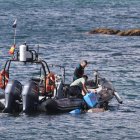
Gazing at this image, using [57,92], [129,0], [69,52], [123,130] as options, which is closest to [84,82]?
[57,92]

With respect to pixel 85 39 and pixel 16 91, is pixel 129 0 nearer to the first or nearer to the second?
pixel 85 39

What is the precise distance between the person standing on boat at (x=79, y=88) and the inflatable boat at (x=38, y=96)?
30 centimetres

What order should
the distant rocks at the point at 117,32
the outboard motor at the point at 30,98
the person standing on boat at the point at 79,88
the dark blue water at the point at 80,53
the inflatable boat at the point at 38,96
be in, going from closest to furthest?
1. the dark blue water at the point at 80,53
2. the outboard motor at the point at 30,98
3. the inflatable boat at the point at 38,96
4. the person standing on boat at the point at 79,88
5. the distant rocks at the point at 117,32

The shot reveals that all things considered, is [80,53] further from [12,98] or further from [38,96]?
[12,98]

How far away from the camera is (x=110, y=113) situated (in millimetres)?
46531

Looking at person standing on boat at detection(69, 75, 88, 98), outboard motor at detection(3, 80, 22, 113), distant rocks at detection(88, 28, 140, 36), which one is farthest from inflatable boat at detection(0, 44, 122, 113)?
distant rocks at detection(88, 28, 140, 36)

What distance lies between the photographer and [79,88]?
47094 millimetres

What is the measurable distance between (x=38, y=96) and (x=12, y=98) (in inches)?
47.8

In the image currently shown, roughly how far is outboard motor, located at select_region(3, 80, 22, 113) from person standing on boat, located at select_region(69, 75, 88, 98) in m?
2.79

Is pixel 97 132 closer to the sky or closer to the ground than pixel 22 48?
closer to the ground

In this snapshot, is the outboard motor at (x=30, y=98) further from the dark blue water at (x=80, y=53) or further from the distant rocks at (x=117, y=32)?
the distant rocks at (x=117, y=32)

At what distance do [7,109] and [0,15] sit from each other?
3066 inches

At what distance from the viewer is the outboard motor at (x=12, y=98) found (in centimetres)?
4538

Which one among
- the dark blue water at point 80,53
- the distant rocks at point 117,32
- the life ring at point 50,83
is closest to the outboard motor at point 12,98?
the dark blue water at point 80,53
